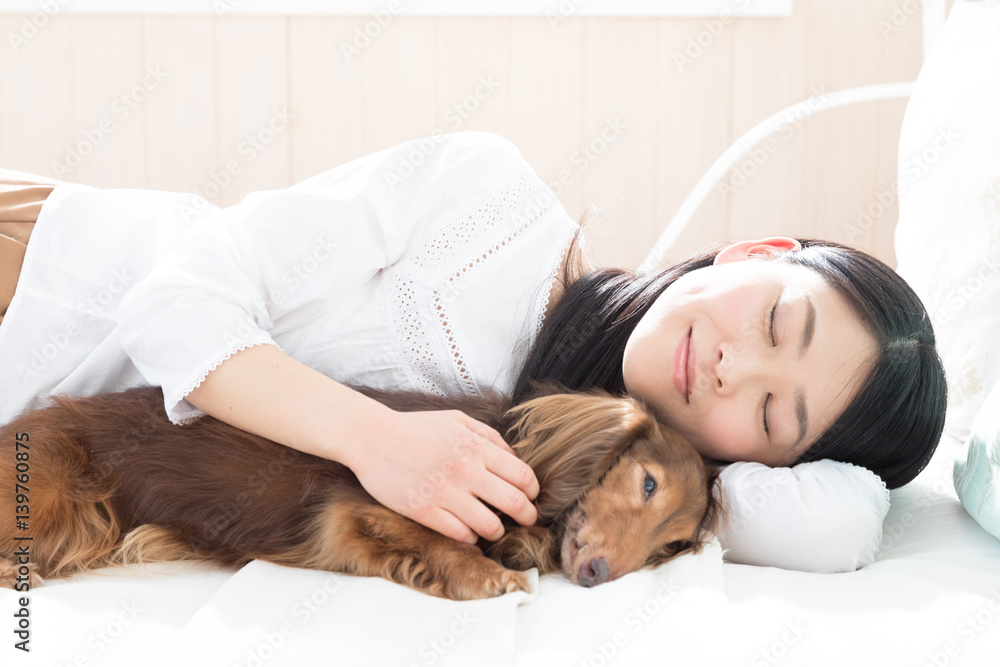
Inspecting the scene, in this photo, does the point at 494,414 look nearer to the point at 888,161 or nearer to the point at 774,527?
the point at 774,527

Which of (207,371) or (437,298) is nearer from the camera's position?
(207,371)

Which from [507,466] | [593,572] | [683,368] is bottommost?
[593,572]

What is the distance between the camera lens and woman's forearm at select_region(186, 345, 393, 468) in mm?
1196

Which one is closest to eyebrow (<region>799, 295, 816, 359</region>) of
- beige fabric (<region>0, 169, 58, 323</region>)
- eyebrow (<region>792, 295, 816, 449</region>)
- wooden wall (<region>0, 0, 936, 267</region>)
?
eyebrow (<region>792, 295, 816, 449</region>)

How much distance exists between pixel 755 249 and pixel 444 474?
731 millimetres

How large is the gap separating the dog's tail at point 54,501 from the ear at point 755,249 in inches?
43.5

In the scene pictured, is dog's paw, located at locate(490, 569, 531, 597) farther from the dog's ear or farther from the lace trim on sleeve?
the lace trim on sleeve

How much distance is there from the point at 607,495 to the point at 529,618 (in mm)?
261

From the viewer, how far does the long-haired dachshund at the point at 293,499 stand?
1.17 meters

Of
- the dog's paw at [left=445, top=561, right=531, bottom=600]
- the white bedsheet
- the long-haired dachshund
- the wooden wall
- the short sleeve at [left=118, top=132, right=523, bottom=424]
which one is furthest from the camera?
the wooden wall

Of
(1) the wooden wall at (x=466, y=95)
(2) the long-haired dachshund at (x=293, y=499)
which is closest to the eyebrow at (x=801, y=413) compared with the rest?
(2) the long-haired dachshund at (x=293, y=499)

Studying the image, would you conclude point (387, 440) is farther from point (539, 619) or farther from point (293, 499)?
point (539, 619)

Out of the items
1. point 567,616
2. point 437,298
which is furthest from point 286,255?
point 567,616

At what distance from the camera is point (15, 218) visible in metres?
1.53
